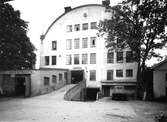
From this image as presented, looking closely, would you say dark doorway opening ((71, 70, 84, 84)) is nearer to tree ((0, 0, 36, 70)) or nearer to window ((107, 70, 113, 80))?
window ((107, 70, 113, 80))

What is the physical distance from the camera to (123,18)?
2512cm

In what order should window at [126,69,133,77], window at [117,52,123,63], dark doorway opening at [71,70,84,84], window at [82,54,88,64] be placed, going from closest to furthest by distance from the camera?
A: window at [126,69,133,77], window at [117,52,123,63], window at [82,54,88,64], dark doorway opening at [71,70,84,84]

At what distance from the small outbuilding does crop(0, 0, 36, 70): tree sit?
3.08 metres

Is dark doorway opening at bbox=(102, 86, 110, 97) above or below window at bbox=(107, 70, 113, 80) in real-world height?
below

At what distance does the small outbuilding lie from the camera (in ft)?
88.2

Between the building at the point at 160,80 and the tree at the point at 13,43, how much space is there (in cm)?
1911

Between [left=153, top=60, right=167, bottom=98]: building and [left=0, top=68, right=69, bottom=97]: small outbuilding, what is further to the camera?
[left=0, top=68, right=69, bottom=97]: small outbuilding

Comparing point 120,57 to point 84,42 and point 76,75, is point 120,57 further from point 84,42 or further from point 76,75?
point 76,75

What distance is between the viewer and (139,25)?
2438 cm

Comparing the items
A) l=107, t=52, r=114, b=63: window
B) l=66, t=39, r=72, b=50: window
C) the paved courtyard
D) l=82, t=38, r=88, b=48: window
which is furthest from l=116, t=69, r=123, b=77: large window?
the paved courtyard

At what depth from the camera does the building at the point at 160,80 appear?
26.7m

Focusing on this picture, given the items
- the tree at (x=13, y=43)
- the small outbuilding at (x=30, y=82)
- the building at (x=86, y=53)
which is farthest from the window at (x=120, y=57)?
the tree at (x=13, y=43)

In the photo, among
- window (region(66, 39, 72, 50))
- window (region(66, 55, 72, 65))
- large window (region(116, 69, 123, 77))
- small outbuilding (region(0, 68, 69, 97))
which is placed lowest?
small outbuilding (region(0, 68, 69, 97))

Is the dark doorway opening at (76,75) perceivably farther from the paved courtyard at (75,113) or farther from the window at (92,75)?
the paved courtyard at (75,113)
